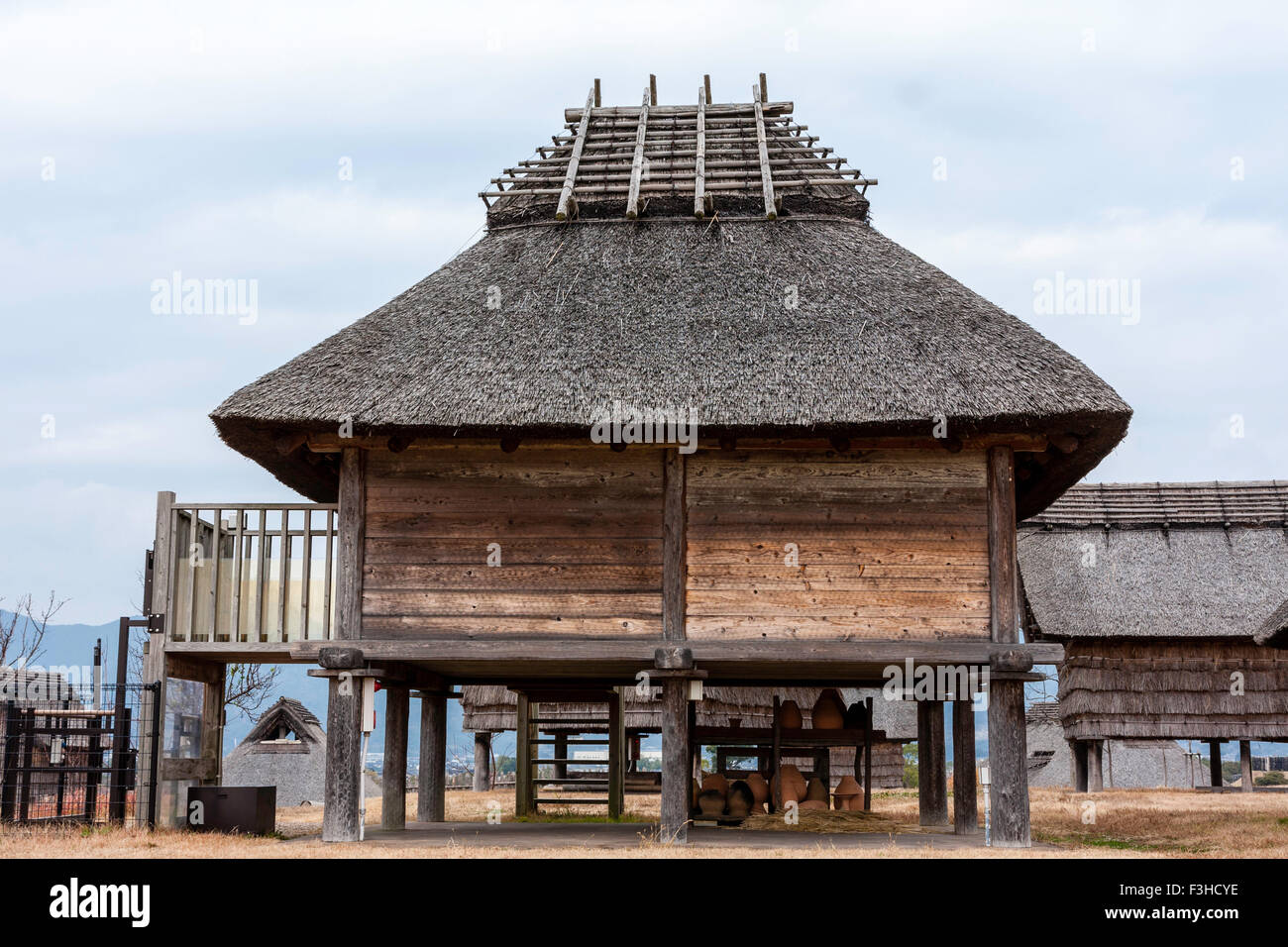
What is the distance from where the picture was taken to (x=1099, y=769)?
28828mm

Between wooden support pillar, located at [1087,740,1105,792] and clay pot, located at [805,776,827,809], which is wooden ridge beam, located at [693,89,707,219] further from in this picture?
wooden support pillar, located at [1087,740,1105,792]

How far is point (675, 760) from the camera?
13.3m

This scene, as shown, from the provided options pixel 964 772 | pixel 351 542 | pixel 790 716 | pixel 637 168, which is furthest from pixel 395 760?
pixel 637 168

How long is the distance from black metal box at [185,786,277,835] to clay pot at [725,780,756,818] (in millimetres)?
5652

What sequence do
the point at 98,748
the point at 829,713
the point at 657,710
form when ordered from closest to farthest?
the point at 98,748
the point at 829,713
the point at 657,710

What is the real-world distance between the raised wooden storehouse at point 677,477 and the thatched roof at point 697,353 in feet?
0.12

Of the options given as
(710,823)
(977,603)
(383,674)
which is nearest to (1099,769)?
(710,823)

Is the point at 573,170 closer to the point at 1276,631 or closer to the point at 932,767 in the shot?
the point at 932,767

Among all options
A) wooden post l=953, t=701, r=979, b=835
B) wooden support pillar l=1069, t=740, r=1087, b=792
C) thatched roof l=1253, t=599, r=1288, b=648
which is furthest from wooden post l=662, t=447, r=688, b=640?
wooden support pillar l=1069, t=740, r=1087, b=792

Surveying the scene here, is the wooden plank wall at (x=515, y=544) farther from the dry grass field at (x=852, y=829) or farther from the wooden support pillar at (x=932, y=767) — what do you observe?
the wooden support pillar at (x=932, y=767)

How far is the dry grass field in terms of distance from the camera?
1160 cm

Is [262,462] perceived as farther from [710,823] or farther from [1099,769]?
[1099,769]

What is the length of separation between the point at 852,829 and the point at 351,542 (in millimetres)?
7000

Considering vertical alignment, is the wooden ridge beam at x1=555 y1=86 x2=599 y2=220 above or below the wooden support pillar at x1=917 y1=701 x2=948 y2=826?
above
